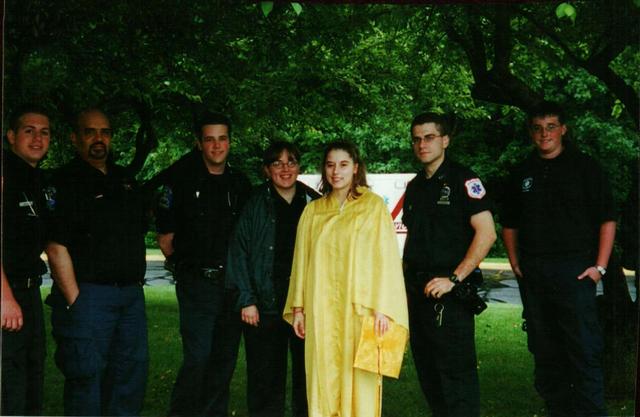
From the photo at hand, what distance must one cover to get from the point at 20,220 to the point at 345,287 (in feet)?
5.92

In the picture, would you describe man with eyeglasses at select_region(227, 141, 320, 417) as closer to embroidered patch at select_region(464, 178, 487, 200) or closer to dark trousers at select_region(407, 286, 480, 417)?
dark trousers at select_region(407, 286, 480, 417)

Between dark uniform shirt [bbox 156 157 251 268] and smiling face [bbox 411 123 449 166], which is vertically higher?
smiling face [bbox 411 123 449 166]

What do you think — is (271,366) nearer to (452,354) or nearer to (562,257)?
(452,354)

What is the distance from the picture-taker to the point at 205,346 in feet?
15.2

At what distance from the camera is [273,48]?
5379 millimetres

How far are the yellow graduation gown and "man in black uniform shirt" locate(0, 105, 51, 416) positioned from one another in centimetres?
144

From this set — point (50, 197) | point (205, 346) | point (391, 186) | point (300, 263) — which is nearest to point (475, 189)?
point (391, 186)

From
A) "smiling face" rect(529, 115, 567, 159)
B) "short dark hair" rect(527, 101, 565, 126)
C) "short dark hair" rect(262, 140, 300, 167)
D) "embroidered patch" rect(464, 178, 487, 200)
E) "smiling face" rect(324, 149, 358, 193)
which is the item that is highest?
"short dark hair" rect(527, 101, 565, 126)

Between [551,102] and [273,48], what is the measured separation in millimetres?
1911

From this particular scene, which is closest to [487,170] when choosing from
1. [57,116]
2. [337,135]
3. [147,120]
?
[337,135]

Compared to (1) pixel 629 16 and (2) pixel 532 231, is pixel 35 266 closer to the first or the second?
(2) pixel 532 231

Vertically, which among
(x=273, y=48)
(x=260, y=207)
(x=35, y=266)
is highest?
(x=273, y=48)

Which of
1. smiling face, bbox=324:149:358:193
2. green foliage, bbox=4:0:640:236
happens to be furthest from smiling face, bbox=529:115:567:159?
smiling face, bbox=324:149:358:193

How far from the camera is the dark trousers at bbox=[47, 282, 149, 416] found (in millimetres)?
4270
